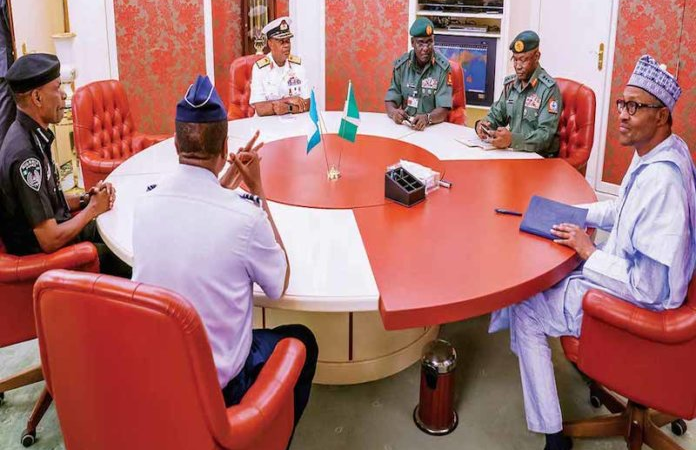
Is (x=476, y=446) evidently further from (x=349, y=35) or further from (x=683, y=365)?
(x=349, y=35)

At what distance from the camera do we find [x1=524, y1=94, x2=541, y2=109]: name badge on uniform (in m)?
3.90

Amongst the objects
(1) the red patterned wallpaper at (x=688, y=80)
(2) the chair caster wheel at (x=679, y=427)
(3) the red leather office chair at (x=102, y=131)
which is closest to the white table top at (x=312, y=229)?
(3) the red leather office chair at (x=102, y=131)

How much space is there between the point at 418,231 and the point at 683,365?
1.00m

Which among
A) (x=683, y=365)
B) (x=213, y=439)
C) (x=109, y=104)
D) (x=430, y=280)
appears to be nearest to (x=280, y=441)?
(x=213, y=439)

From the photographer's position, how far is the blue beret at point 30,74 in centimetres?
269

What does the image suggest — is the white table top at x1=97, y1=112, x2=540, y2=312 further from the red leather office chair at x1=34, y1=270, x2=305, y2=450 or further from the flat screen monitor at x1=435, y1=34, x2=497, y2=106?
the flat screen monitor at x1=435, y1=34, x2=497, y2=106

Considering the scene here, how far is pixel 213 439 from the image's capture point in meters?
1.71

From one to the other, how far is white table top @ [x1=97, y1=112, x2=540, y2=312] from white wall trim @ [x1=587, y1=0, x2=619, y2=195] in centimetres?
155

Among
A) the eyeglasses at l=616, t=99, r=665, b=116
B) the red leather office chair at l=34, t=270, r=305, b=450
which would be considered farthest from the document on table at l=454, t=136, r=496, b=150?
the red leather office chair at l=34, t=270, r=305, b=450

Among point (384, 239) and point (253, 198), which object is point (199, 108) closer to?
→ point (253, 198)

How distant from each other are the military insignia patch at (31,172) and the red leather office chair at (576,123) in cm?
270

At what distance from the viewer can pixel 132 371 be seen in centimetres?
165

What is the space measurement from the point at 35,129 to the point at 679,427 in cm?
272

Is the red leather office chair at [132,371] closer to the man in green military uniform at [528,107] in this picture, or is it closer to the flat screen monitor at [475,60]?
the man in green military uniform at [528,107]
